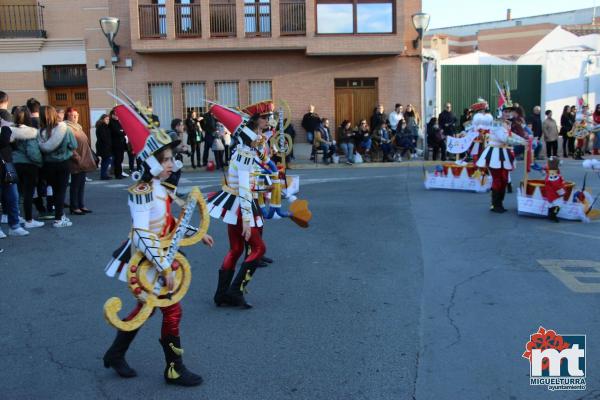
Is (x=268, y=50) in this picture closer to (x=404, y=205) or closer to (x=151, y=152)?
(x=404, y=205)

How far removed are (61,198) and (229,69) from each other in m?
13.2

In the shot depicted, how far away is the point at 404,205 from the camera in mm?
11758

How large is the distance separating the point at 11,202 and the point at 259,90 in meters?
14.2

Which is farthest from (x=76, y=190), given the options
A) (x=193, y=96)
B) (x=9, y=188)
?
(x=193, y=96)

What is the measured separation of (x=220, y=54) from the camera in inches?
877

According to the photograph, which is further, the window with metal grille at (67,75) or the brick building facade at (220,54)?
the window with metal grille at (67,75)

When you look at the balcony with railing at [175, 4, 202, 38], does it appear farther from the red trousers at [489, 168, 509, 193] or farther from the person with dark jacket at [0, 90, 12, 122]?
the red trousers at [489, 168, 509, 193]

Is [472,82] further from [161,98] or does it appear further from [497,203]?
[497,203]

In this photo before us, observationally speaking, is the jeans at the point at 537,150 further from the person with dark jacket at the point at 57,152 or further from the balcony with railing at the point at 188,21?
the person with dark jacket at the point at 57,152

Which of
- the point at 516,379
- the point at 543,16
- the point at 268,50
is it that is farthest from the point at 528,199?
the point at 543,16

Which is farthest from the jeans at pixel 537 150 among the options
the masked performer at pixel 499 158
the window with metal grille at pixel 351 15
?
the masked performer at pixel 499 158

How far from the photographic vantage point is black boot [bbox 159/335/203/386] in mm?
4328

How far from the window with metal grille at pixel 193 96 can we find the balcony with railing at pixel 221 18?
188 cm

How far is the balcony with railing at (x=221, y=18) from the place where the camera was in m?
21.9
